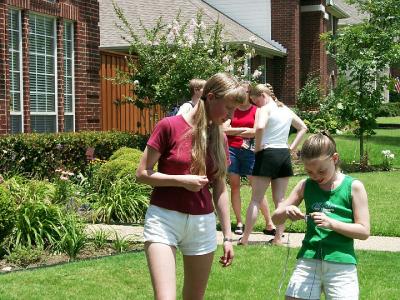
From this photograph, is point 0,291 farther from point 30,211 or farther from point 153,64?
point 153,64

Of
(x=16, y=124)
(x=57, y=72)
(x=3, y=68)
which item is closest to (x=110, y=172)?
(x=16, y=124)

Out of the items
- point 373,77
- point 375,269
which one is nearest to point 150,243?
point 375,269

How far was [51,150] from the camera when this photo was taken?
473 inches

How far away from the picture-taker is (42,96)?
1313 centimetres

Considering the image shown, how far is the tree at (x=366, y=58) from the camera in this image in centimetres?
1897

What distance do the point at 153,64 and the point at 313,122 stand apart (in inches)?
426

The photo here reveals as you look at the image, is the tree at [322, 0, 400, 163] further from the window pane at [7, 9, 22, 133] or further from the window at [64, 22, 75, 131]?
the window pane at [7, 9, 22, 133]

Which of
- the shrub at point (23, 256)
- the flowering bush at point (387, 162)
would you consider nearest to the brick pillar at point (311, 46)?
the flowering bush at point (387, 162)

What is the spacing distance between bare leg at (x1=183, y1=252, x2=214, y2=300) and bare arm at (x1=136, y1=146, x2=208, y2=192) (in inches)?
17.2

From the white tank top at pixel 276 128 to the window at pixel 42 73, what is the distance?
605 centimetres

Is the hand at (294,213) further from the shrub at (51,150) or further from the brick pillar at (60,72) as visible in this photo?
the brick pillar at (60,72)

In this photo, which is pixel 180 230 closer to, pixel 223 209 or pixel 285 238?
pixel 223 209

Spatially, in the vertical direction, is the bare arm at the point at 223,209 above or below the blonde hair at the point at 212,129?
below

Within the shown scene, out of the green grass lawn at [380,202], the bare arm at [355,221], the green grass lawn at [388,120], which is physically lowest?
the green grass lawn at [380,202]
